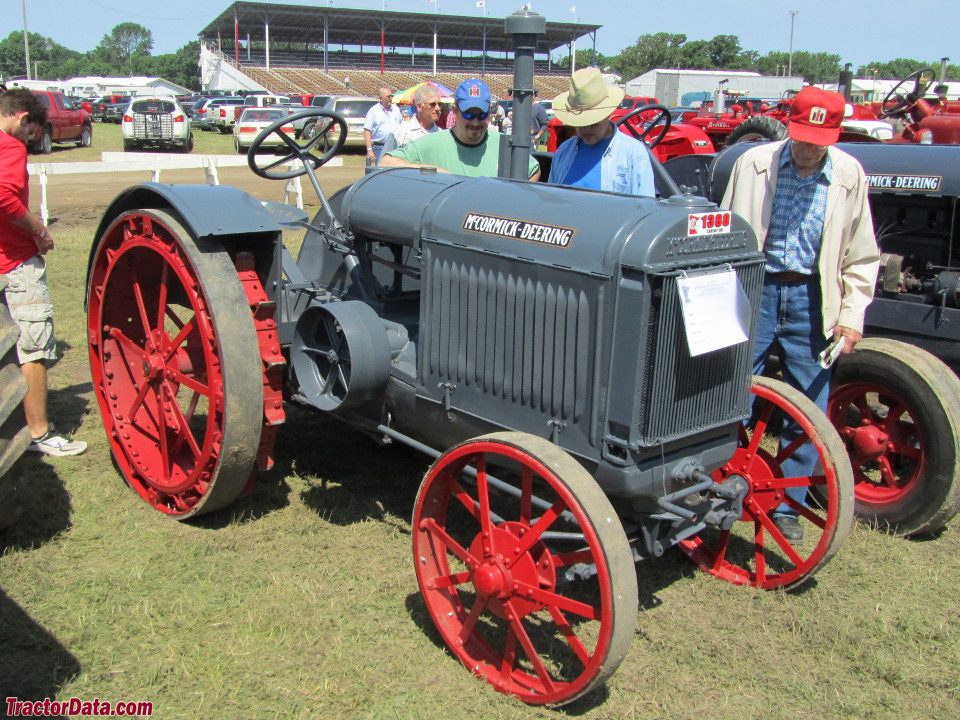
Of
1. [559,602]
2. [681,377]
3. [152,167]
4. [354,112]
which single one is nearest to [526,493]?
[559,602]

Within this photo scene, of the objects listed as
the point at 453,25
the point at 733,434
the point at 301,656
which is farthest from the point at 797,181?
the point at 453,25

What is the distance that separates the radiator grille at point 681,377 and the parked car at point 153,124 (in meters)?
23.0

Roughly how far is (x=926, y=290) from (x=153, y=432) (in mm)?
3685

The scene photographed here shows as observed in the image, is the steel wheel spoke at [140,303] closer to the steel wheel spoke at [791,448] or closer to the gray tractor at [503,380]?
the gray tractor at [503,380]

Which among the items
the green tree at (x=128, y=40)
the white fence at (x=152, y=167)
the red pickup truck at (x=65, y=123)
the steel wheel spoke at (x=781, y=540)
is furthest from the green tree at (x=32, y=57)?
the steel wheel spoke at (x=781, y=540)

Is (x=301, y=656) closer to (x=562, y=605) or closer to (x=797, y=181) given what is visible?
(x=562, y=605)

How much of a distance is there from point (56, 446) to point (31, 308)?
26.8 inches

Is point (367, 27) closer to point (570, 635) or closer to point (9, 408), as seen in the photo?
point (9, 408)

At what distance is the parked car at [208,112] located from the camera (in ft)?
115

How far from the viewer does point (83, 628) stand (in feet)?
9.71

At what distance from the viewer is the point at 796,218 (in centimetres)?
349

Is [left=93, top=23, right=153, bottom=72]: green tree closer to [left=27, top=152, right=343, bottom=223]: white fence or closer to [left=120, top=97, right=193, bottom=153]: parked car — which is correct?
[left=120, top=97, right=193, bottom=153]: parked car

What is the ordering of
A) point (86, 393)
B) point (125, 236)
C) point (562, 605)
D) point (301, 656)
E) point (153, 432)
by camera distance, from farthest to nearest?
1. point (86, 393)
2. point (153, 432)
3. point (125, 236)
4. point (301, 656)
5. point (562, 605)

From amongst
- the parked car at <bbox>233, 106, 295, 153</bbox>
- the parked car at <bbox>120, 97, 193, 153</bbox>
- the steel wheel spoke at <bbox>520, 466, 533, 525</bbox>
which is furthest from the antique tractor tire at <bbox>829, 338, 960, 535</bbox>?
the parked car at <bbox>120, 97, 193, 153</bbox>
